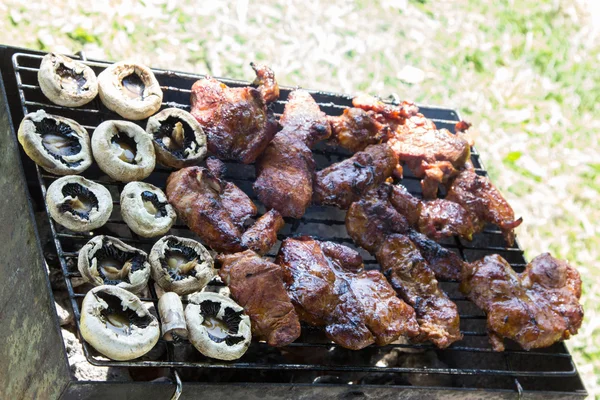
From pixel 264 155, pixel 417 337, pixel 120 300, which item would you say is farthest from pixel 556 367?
pixel 120 300

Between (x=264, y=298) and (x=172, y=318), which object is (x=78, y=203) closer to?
(x=172, y=318)

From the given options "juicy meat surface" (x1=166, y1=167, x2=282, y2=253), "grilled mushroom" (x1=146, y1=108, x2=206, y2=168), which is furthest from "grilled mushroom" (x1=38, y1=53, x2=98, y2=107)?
"juicy meat surface" (x1=166, y1=167, x2=282, y2=253)

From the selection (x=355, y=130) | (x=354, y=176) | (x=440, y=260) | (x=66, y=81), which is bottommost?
(x=440, y=260)

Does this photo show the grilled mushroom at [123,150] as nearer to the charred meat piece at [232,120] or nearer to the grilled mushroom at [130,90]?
the grilled mushroom at [130,90]

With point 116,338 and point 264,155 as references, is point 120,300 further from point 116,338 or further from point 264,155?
point 264,155

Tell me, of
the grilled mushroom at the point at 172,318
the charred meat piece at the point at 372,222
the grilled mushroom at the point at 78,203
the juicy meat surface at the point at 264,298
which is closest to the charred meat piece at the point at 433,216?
the charred meat piece at the point at 372,222

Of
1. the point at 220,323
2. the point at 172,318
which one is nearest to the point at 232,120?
the point at 220,323
